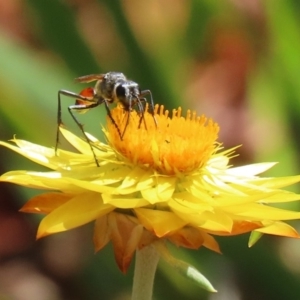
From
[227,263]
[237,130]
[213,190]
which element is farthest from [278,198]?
[237,130]

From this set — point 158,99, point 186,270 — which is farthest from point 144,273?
point 158,99

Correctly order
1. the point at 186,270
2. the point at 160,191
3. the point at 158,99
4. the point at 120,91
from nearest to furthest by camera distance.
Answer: the point at 186,270 → the point at 160,191 → the point at 120,91 → the point at 158,99

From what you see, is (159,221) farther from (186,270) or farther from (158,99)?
(158,99)

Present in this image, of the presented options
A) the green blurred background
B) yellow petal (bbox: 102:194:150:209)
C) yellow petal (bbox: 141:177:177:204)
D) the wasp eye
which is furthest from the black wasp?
the green blurred background

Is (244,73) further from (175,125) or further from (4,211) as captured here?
(175,125)

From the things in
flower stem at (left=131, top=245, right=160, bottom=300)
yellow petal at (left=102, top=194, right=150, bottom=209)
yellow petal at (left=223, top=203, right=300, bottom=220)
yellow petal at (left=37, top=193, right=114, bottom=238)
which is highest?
yellow petal at (left=223, top=203, right=300, bottom=220)

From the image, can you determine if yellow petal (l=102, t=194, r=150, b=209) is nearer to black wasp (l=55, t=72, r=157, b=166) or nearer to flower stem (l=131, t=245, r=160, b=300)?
flower stem (l=131, t=245, r=160, b=300)

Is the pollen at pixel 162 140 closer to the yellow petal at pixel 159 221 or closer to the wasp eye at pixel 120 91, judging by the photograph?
the wasp eye at pixel 120 91
